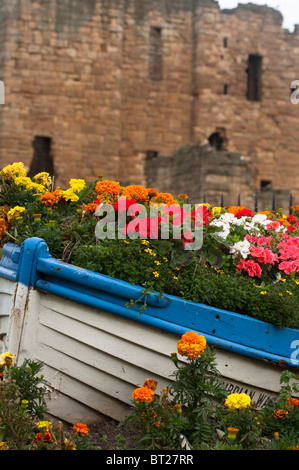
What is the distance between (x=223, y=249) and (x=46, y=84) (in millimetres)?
14969

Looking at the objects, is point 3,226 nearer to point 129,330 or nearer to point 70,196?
point 70,196

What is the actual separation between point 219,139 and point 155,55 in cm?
316

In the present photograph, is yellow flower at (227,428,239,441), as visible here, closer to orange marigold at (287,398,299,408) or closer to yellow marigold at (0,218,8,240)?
orange marigold at (287,398,299,408)

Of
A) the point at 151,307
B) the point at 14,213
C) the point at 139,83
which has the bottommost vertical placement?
the point at 151,307

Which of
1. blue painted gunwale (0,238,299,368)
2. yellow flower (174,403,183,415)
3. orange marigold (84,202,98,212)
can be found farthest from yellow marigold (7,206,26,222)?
yellow flower (174,403,183,415)

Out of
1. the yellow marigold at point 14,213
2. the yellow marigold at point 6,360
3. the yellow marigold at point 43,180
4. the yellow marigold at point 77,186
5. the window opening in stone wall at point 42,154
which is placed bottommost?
the yellow marigold at point 6,360

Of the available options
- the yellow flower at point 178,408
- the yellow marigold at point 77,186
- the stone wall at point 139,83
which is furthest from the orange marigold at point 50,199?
the stone wall at point 139,83

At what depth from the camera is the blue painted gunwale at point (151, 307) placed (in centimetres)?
430

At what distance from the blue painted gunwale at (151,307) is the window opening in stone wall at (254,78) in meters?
18.5

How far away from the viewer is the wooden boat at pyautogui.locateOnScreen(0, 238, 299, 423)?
4.32 metres

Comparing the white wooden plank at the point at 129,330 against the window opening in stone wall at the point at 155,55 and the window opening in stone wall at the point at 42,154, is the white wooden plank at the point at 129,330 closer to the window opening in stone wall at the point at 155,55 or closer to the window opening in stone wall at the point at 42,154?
the window opening in stone wall at the point at 42,154

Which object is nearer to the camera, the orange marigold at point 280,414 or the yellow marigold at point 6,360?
the yellow marigold at point 6,360

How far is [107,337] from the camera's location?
436 centimetres

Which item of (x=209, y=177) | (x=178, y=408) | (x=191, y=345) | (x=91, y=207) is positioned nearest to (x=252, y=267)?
(x=191, y=345)
